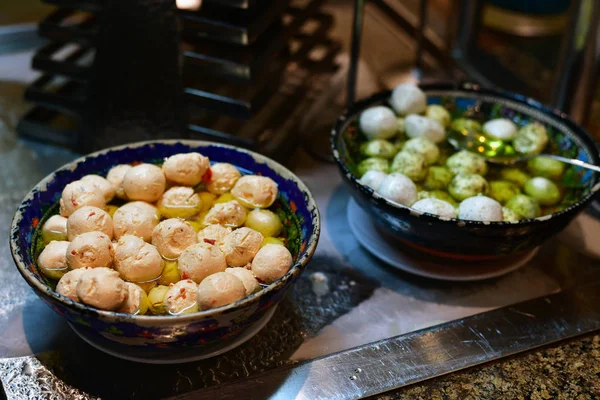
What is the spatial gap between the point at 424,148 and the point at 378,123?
0.11 m

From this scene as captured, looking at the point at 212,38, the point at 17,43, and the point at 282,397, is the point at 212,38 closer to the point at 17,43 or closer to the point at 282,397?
the point at 282,397

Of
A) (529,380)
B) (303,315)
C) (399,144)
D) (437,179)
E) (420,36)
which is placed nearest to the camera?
(529,380)

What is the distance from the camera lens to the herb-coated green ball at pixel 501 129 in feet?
3.99

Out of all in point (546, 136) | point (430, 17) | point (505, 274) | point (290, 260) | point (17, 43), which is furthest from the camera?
point (430, 17)

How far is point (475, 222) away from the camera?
91cm

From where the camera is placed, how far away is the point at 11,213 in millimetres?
1174

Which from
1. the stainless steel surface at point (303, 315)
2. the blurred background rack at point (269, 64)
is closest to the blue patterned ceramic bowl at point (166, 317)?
the stainless steel surface at point (303, 315)

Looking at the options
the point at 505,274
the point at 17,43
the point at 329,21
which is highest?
the point at 329,21

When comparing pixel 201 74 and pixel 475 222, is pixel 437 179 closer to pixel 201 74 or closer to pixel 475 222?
pixel 475 222

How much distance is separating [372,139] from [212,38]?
0.39 m

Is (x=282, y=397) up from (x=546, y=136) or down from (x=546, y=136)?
down

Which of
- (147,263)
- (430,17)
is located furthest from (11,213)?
(430,17)

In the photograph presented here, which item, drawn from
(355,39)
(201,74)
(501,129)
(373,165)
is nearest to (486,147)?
(501,129)

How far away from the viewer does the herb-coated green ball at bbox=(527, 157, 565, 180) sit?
3.75 ft
